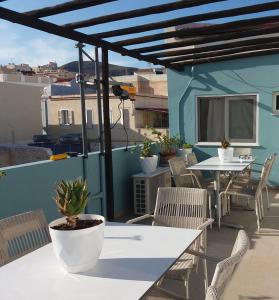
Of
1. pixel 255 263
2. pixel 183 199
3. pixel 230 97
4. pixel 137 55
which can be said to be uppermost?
pixel 137 55

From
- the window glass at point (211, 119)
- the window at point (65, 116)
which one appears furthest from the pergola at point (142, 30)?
the window at point (65, 116)

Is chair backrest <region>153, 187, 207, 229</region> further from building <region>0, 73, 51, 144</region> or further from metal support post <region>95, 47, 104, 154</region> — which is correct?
building <region>0, 73, 51, 144</region>

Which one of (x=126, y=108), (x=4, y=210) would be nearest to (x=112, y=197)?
(x=4, y=210)

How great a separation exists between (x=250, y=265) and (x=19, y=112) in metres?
20.9

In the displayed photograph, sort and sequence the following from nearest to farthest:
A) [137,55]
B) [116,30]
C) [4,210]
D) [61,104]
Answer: [4,210] < [116,30] < [137,55] < [61,104]

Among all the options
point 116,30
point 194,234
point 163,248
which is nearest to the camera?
point 163,248

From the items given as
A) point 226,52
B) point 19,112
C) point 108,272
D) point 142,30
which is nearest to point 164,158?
point 226,52

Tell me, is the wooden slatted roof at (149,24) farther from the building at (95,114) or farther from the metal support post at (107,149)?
the building at (95,114)

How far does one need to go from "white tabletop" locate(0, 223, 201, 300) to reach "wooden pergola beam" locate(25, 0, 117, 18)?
2.06 meters

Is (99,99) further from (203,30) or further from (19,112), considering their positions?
(19,112)

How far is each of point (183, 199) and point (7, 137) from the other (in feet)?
67.0

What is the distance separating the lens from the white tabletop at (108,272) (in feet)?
5.43

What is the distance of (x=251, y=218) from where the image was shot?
548cm

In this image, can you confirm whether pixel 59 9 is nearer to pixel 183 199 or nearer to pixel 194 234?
pixel 183 199
